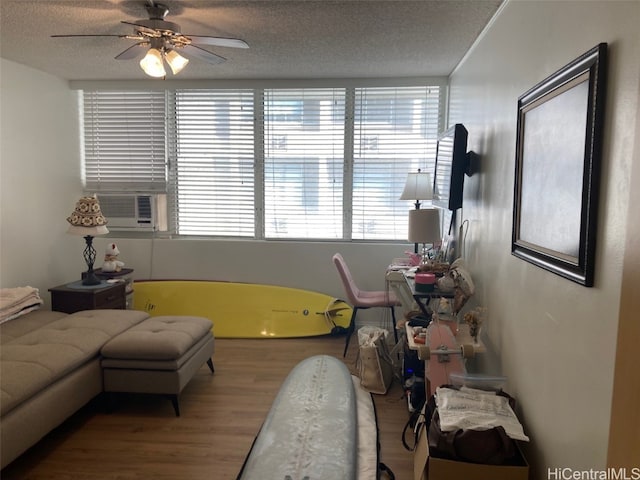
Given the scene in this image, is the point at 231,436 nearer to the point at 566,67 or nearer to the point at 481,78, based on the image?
the point at 566,67

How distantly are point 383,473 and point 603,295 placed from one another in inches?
57.0

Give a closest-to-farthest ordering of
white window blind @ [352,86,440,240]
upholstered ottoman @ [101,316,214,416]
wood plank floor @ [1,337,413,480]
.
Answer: wood plank floor @ [1,337,413,480] → upholstered ottoman @ [101,316,214,416] → white window blind @ [352,86,440,240]

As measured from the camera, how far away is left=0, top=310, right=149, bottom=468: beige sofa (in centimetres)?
212

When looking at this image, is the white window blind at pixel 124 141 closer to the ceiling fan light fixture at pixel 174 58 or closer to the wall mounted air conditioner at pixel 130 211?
the wall mounted air conditioner at pixel 130 211

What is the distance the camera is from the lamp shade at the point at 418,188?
3766 mm

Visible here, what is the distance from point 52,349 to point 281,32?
244cm

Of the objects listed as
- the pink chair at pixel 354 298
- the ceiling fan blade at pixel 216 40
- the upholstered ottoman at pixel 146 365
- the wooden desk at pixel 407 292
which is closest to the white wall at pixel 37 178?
the upholstered ottoman at pixel 146 365

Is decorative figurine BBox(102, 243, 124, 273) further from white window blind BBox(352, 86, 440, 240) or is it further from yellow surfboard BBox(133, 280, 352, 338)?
white window blind BBox(352, 86, 440, 240)

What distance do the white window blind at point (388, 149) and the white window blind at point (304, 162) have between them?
0.64ft

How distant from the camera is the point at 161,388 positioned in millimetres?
2770

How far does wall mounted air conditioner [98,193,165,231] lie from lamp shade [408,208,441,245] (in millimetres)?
2749

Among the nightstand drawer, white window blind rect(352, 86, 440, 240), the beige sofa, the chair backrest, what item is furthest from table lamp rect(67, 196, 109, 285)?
white window blind rect(352, 86, 440, 240)

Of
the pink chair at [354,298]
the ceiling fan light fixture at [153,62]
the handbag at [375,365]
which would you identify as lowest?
the handbag at [375,365]

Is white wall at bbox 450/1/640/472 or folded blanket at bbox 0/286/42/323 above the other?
white wall at bbox 450/1/640/472
